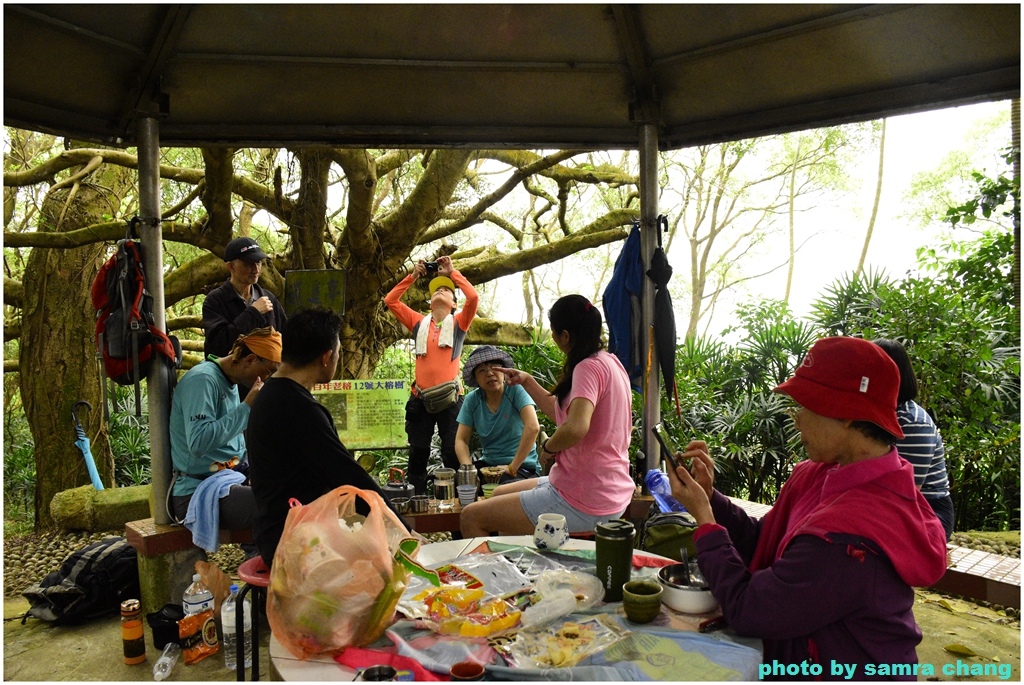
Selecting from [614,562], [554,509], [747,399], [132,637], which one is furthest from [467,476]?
[747,399]

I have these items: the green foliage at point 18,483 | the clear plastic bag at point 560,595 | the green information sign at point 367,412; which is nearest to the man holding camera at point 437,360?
the green information sign at point 367,412

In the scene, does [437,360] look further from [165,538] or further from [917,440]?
[917,440]

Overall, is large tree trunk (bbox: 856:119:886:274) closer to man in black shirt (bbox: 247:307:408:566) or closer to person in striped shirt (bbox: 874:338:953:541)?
person in striped shirt (bbox: 874:338:953:541)

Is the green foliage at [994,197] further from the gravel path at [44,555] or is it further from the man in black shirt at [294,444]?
the man in black shirt at [294,444]

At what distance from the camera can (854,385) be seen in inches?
64.9

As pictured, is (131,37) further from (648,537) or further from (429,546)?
(648,537)

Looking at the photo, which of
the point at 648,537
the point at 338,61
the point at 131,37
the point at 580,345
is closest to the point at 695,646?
the point at 648,537

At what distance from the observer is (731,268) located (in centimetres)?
2219

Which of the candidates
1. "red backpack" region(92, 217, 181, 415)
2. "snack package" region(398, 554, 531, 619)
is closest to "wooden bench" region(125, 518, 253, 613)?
"red backpack" region(92, 217, 181, 415)

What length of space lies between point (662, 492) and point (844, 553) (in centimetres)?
171

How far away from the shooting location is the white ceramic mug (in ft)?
7.59

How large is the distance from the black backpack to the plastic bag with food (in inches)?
114

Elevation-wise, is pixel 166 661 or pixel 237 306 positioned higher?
pixel 237 306

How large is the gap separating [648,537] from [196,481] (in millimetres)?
2466
